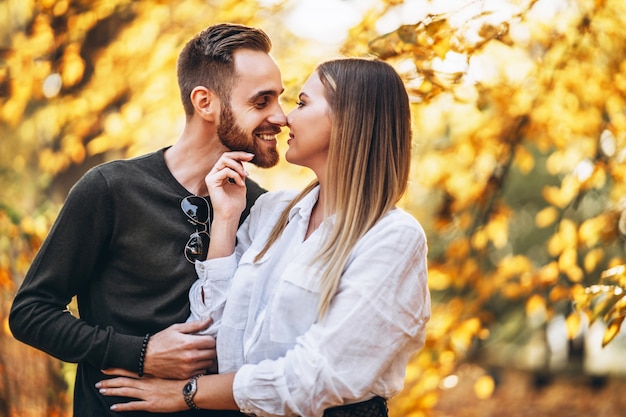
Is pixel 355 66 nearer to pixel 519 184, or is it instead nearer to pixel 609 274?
pixel 609 274

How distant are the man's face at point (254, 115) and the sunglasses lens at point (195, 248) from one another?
308 mm

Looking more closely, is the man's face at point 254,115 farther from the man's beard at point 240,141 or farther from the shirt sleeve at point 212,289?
the shirt sleeve at point 212,289

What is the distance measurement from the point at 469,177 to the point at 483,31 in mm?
1778

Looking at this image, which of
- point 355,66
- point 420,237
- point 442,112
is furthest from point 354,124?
point 442,112

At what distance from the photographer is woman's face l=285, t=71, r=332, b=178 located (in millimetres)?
2289

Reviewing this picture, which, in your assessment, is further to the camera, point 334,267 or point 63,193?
point 63,193

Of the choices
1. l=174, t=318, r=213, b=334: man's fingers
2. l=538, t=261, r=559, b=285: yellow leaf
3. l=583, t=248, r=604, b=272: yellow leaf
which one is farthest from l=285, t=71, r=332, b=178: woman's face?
l=538, t=261, r=559, b=285: yellow leaf

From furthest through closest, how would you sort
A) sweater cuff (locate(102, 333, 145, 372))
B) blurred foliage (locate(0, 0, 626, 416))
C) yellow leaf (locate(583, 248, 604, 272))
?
blurred foliage (locate(0, 0, 626, 416)) → yellow leaf (locate(583, 248, 604, 272)) → sweater cuff (locate(102, 333, 145, 372))

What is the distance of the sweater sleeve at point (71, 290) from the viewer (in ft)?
7.83

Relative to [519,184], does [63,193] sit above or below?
above

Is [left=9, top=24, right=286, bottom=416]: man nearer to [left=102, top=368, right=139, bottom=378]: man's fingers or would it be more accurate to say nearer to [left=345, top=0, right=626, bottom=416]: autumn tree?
[left=102, top=368, right=139, bottom=378]: man's fingers

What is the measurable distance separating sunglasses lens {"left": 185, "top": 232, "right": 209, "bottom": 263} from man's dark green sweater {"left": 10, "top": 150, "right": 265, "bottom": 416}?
2cm

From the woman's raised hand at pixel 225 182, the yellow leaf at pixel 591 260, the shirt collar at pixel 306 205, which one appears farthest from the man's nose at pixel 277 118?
the yellow leaf at pixel 591 260

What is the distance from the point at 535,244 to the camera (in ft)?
37.7
